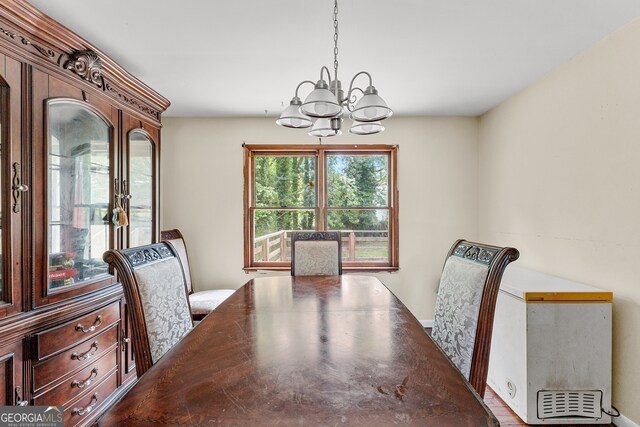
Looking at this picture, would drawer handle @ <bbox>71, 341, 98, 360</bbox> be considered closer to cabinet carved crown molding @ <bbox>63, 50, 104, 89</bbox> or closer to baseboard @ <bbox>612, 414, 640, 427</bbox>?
cabinet carved crown molding @ <bbox>63, 50, 104, 89</bbox>

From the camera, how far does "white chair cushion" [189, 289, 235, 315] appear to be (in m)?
2.97

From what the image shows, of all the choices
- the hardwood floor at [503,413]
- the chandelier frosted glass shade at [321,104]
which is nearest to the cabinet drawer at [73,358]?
the chandelier frosted glass shade at [321,104]

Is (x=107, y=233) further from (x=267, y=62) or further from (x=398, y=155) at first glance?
(x=398, y=155)

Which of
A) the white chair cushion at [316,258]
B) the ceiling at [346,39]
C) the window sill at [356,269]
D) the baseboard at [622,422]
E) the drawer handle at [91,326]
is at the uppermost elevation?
the ceiling at [346,39]

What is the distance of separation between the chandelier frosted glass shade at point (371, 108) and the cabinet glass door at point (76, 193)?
5.22ft

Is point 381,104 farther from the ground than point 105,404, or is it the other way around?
point 381,104

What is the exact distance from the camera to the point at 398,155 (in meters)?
3.63

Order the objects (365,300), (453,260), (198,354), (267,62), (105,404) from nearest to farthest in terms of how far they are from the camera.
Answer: (198,354)
(453,260)
(365,300)
(105,404)
(267,62)

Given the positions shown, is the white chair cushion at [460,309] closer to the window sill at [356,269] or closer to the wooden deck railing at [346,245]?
the window sill at [356,269]

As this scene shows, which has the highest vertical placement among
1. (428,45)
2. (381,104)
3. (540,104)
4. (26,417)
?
(428,45)

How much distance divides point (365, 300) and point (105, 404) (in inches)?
71.0

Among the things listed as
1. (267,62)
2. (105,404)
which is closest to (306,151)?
(267,62)

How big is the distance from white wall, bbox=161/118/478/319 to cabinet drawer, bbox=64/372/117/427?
60.5 inches

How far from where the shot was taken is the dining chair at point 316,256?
9.03ft
